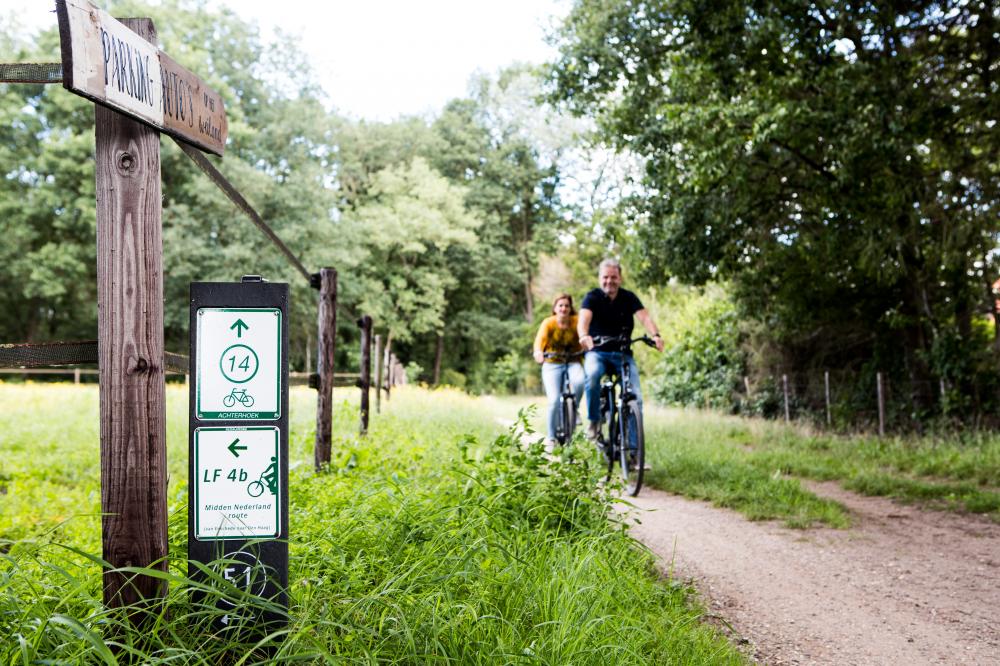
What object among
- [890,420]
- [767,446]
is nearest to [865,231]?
[767,446]

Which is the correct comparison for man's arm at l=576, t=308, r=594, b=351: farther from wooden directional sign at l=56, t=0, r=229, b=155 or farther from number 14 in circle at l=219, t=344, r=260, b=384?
number 14 in circle at l=219, t=344, r=260, b=384

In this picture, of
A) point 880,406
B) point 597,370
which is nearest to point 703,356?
point 880,406

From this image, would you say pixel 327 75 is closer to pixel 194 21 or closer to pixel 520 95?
pixel 194 21

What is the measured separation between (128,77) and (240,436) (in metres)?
1.10

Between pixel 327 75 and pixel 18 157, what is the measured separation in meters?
15.7

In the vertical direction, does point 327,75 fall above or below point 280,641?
above

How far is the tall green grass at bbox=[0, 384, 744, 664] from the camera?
2182 millimetres


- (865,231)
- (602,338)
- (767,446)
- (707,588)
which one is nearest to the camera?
(707,588)

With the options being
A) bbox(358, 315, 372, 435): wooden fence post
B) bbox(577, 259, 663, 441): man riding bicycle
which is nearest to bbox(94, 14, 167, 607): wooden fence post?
bbox(577, 259, 663, 441): man riding bicycle

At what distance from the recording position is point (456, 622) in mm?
2402

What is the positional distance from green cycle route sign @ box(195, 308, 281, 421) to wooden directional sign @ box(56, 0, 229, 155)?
2.11 ft

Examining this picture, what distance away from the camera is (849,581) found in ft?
14.0

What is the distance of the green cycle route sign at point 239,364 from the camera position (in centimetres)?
239

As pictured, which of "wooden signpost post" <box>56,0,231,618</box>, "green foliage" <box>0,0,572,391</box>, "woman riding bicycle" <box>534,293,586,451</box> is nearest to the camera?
"wooden signpost post" <box>56,0,231,618</box>
